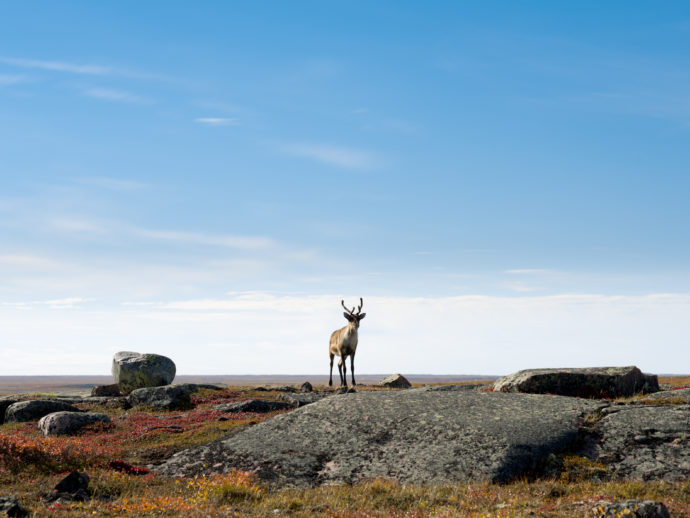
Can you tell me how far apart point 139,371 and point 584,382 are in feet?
117

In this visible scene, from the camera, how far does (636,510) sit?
10453mm

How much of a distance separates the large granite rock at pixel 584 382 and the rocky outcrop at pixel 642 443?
8105mm

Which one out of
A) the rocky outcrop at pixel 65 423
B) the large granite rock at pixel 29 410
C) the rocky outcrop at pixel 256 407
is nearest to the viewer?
the rocky outcrop at pixel 65 423

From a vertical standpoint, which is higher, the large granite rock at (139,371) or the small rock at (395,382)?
the large granite rock at (139,371)

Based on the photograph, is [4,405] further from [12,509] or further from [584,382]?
[584,382]

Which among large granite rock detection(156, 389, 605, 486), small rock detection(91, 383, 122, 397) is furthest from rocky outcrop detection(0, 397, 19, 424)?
large granite rock detection(156, 389, 605, 486)

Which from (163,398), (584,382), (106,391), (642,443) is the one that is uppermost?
(584,382)

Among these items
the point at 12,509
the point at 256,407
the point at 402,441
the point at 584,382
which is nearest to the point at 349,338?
the point at 256,407

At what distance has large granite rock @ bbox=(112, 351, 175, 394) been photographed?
48.2m

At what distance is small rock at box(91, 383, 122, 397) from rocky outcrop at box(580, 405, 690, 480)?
40.5 metres

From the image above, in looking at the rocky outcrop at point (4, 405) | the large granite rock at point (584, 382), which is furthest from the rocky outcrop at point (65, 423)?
the large granite rock at point (584, 382)

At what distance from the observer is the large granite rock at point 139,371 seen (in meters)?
48.2

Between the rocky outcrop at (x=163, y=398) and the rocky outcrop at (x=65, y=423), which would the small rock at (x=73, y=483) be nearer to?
the rocky outcrop at (x=65, y=423)

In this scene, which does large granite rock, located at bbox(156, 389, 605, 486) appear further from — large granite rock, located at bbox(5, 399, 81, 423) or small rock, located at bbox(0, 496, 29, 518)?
large granite rock, located at bbox(5, 399, 81, 423)
